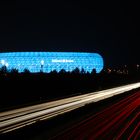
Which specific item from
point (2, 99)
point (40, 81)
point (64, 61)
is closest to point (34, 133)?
point (2, 99)

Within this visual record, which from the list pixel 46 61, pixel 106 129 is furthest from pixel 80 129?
pixel 46 61

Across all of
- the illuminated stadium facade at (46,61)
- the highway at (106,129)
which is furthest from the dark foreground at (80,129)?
the illuminated stadium facade at (46,61)

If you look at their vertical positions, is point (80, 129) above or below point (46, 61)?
below

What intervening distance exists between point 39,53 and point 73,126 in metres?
112

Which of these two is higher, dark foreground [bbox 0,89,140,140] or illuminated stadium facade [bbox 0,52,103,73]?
illuminated stadium facade [bbox 0,52,103,73]

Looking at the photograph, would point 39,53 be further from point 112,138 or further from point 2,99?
point 112,138

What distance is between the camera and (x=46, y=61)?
123 m

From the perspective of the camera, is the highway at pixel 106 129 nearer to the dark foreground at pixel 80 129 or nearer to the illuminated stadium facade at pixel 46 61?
the dark foreground at pixel 80 129

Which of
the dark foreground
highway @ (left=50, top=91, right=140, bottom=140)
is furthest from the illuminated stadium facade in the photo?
highway @ (left=50, top=91, right=140, bottom=140)

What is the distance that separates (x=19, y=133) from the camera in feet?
42.5

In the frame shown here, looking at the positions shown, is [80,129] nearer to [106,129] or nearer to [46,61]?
[106,129]

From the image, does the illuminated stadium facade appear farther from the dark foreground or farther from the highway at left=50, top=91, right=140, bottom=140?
the highway at left=50, top=91, right=140, bottom=140

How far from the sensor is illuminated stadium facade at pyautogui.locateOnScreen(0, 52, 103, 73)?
12125 centimetres

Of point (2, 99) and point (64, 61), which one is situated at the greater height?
point (64, 61)
